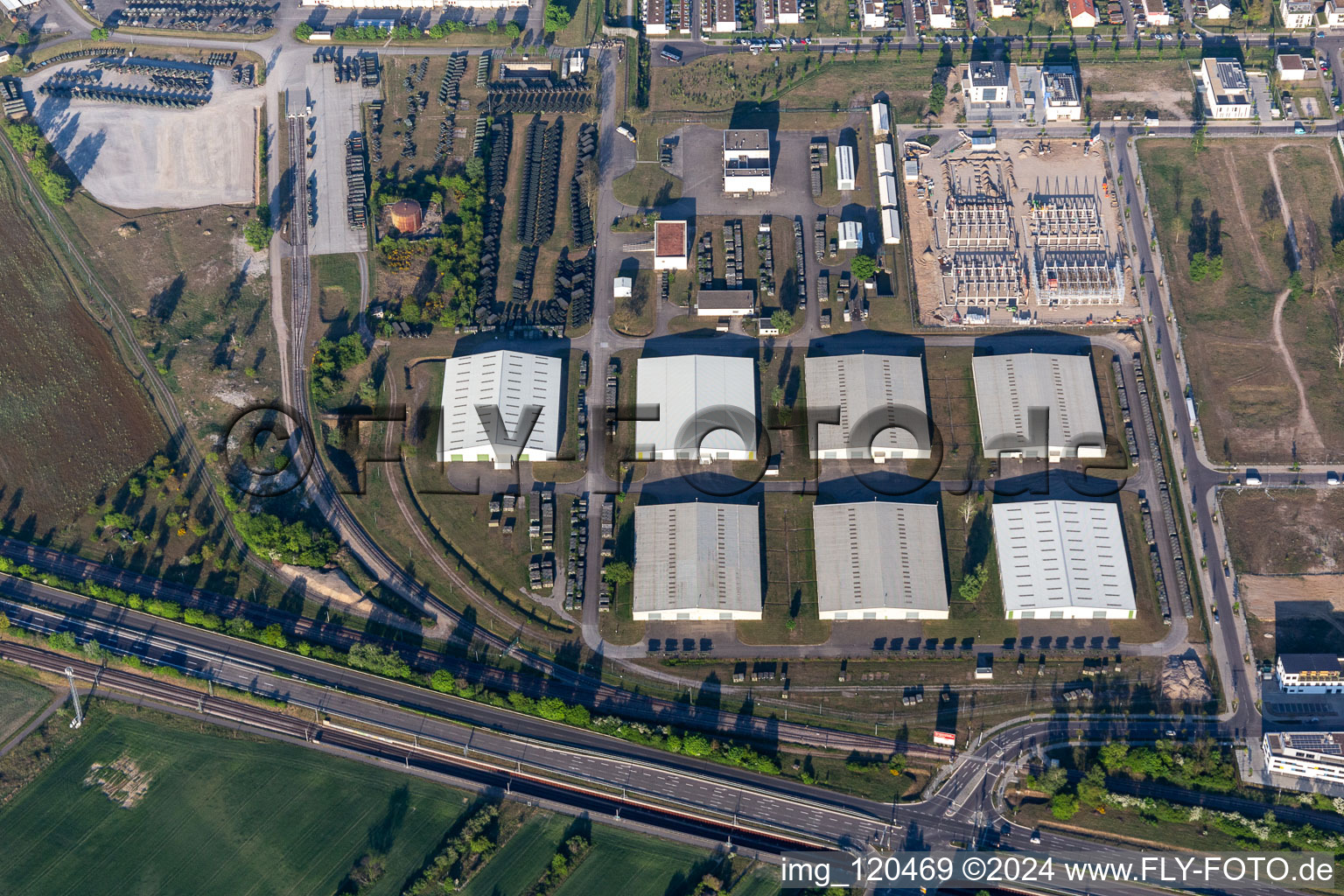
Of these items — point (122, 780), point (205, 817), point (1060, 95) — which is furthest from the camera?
point (1060, 95)

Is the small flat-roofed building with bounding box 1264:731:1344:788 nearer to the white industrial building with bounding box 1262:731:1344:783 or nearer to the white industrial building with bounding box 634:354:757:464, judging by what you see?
the white industrial building with bounding box 1262:731:1344:783

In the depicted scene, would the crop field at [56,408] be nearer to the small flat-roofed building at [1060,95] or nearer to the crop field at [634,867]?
the crop field at [634,867]

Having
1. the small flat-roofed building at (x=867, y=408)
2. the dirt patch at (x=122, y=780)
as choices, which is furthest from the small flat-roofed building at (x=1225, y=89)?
the dirt patch at (x=122, y=780)

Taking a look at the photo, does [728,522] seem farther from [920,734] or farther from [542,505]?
[920,734]

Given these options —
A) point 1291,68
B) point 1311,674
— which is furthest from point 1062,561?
point 1291,68

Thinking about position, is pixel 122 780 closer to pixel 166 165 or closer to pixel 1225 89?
pixel 166 165
